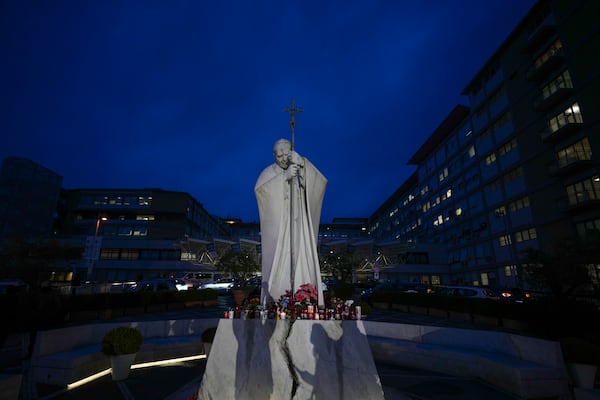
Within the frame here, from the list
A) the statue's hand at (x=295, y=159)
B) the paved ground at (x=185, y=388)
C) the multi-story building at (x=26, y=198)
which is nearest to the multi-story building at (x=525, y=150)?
the paved ground at (x=185, y=388)

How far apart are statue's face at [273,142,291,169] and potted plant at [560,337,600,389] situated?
775 centimetres

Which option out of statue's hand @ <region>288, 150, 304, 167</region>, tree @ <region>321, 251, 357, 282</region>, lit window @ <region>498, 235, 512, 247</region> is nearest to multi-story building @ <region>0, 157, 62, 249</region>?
tree @ <region>321, 251, 357, 282</region>

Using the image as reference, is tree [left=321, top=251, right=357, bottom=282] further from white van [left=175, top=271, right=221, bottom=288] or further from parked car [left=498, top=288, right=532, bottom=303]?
parked car [left=498, top=288, right=532, bottom=303]

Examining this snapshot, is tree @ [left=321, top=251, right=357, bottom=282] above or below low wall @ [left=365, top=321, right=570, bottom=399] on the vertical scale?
above

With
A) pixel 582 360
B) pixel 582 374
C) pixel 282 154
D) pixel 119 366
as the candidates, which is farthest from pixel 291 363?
pixel 582 374

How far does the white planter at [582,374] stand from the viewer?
22.4 ft

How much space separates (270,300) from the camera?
734 cm

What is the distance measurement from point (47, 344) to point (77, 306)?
34.2 feet

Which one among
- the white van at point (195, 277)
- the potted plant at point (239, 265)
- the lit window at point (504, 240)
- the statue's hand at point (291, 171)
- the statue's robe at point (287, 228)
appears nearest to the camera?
the statue's robe at point (287, 228)

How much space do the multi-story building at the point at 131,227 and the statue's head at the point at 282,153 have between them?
5836cm

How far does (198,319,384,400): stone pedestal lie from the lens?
17.8 feet

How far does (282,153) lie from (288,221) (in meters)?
1.81

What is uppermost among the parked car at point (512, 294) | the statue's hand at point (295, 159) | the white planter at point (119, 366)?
the statue's hand at point (295, 159)

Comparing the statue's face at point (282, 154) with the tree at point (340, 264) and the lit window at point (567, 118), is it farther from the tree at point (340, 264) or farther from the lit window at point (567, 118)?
the lit window at point (567, 118)
